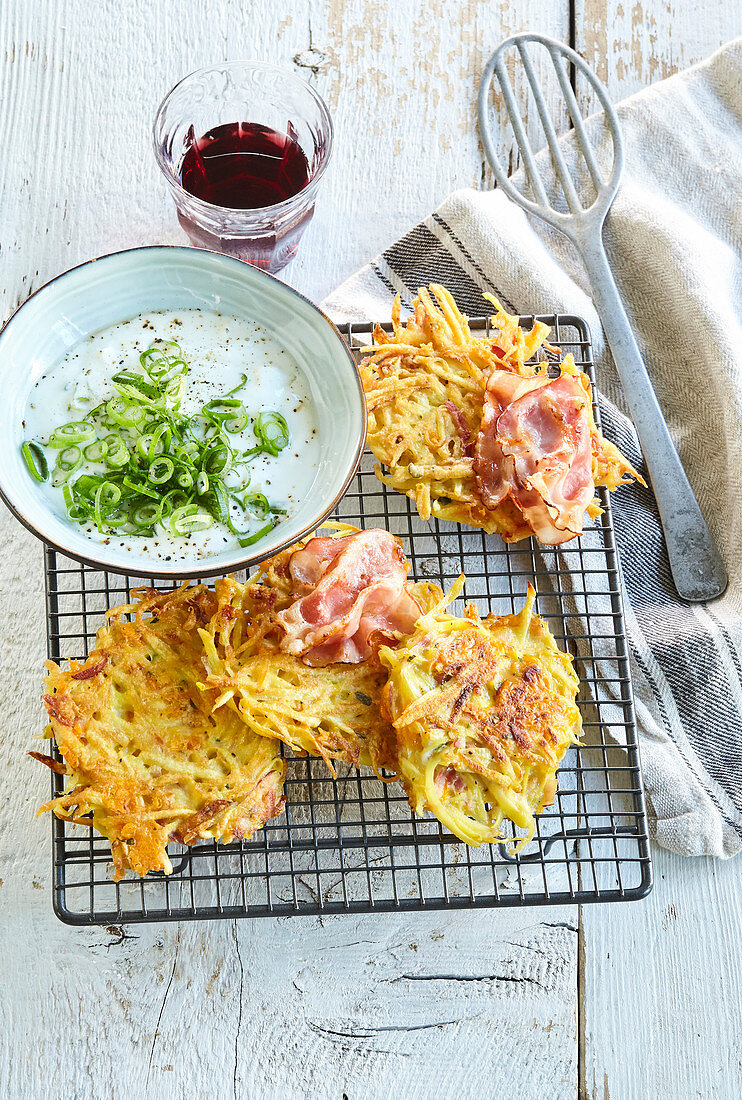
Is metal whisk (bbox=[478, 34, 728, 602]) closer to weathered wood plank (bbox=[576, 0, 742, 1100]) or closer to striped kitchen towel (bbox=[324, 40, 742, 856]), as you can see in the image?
striped kitchen towel (bbox=[324, 40, 742, 856])

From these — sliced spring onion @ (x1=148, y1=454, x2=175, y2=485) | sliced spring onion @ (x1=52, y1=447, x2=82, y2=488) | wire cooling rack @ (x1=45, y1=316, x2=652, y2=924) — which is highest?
sliced spring onion @ (x1=148, y1=454, x2=175, y2=485)

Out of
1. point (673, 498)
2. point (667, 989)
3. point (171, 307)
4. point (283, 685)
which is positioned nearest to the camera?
point (283, 685)

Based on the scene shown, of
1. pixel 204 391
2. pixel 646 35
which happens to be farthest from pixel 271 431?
pixel 646 35

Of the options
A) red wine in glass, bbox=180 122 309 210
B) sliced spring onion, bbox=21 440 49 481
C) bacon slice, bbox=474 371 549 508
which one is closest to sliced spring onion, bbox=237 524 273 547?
sliced spring onion, bbox=21 440 49 481

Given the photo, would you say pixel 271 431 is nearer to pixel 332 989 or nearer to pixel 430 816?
pixel 430 816

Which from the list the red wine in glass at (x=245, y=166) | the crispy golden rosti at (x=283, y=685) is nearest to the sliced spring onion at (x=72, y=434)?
the crispy golden rosti at (x=283, y=685)

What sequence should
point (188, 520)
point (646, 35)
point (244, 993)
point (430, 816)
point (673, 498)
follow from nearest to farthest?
point (188, 520) → point (430, 816) → point (244, 993) → point (673, 498) → point (646, 35)

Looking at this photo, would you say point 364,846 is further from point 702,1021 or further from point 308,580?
point 702,1021
